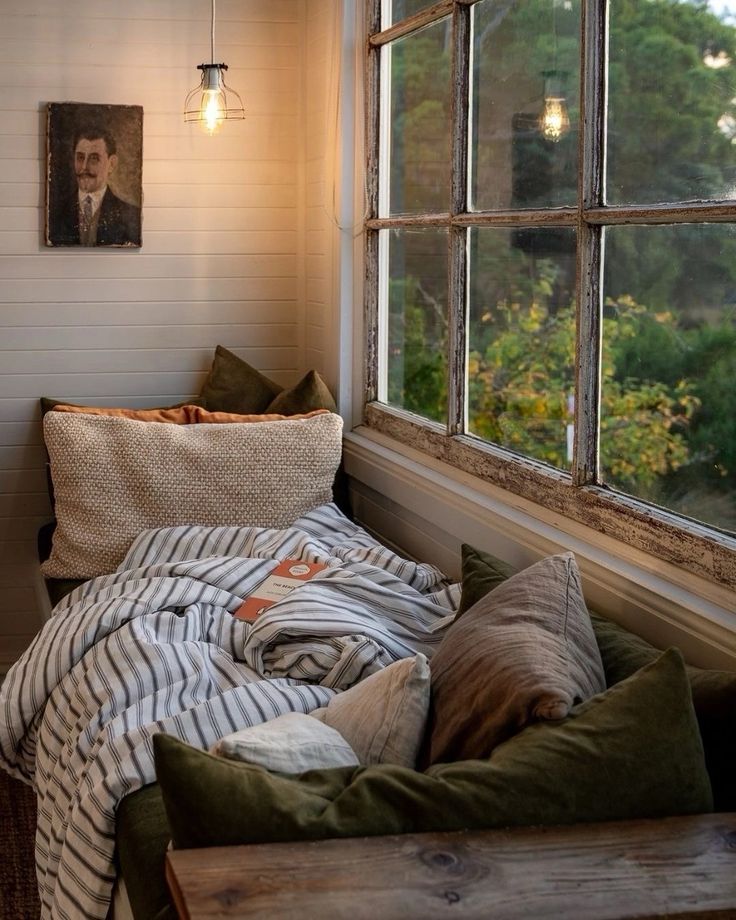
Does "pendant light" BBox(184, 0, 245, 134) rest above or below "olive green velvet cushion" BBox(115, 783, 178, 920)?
above

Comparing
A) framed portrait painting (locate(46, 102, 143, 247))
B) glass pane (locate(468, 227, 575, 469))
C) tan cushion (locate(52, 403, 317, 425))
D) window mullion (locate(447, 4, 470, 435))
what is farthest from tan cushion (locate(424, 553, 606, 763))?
framed portrait painting (locate(46, 102, 143, 247))

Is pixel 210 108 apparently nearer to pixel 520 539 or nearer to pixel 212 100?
pixel 212 100

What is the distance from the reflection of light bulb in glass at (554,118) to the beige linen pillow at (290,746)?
1360 mm

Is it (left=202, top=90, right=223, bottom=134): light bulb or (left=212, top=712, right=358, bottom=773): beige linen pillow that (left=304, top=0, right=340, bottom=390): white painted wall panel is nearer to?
(left=202, top=90, right=223, bottom=134): light bulb

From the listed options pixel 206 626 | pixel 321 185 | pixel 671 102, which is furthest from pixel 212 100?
pixel 671 102

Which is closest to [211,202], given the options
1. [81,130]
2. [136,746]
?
[81,130]

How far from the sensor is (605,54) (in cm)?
226

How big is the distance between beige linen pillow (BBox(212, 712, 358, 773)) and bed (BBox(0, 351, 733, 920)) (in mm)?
Answer: 78

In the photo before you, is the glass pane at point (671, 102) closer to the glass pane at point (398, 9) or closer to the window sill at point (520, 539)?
the window sill at point (520, 539)

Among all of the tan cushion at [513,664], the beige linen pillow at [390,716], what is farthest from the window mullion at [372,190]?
the beige linen pillow at [390,716]

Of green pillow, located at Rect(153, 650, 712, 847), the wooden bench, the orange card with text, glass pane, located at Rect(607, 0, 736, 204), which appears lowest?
the orange card with text

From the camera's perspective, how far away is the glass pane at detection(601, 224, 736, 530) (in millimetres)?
1905

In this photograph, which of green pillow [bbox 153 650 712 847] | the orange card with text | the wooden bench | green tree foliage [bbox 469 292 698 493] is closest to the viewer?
the wooden bench

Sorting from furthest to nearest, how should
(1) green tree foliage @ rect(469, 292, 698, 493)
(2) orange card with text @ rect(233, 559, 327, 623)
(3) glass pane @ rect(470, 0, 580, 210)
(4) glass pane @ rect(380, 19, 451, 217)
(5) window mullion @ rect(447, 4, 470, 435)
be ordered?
(4) glass pane @ rect(380, 19, 451, 217)
(5) window mullion @ rect(447, 4, 470, 435)
(2) orange card with text @ rect(233, 559, 327, 623)
(3) glass pane @ rect(470, 0, 580, 210)
(1) green tree foliage @ rect(469, 292, 698, 493)
